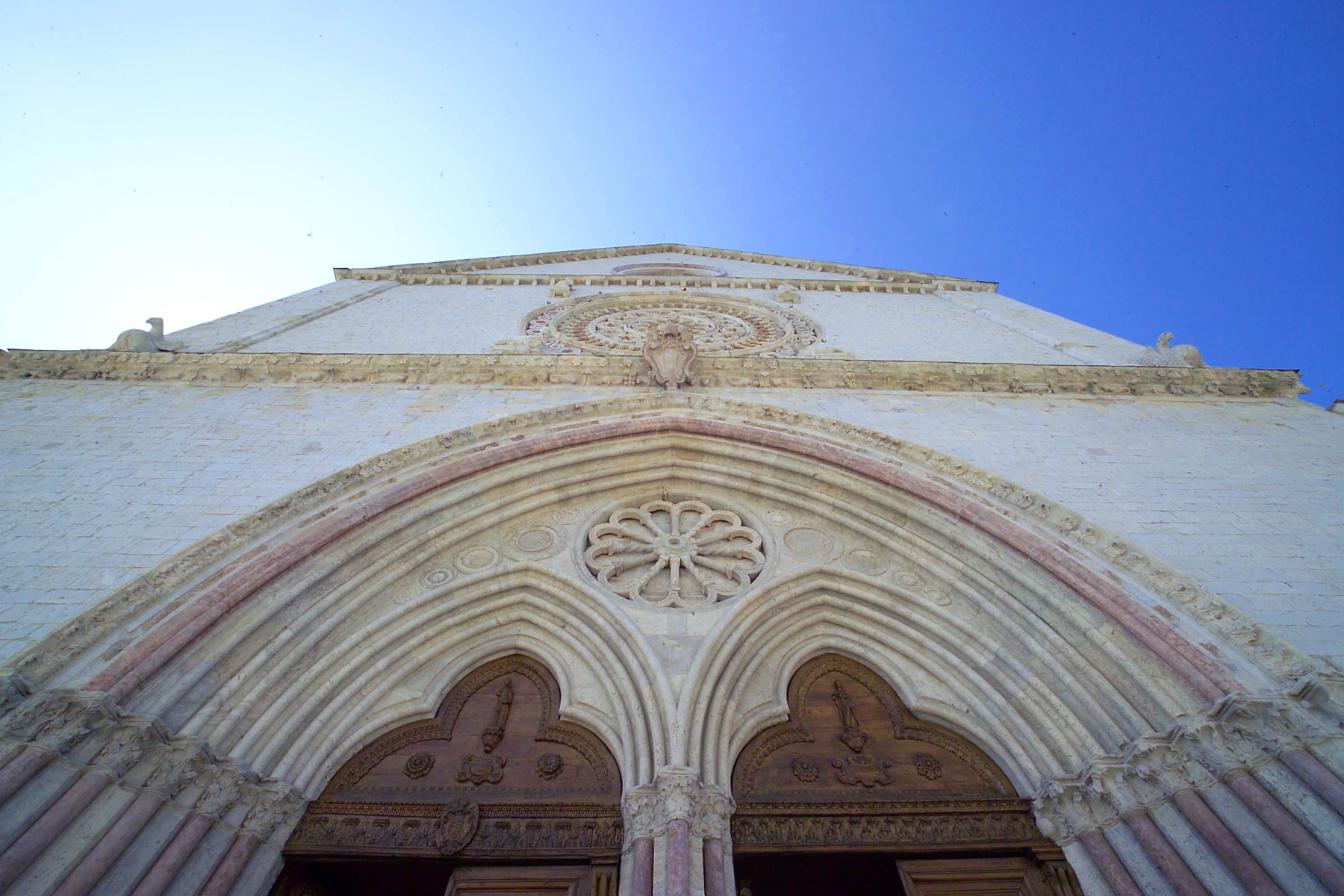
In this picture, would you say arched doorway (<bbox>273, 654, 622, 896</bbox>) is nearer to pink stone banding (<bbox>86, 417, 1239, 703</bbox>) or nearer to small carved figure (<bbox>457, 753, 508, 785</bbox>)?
small carved figure (<bbox>457, 753, 508, 785</bbox>)

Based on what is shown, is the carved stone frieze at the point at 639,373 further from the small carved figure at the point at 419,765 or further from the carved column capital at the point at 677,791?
the carved column capital at the point at 677,791

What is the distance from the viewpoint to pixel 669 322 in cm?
955

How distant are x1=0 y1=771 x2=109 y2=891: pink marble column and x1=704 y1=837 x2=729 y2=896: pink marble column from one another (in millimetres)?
3238

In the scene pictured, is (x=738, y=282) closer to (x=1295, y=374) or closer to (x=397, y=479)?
(x=1295, y=374)

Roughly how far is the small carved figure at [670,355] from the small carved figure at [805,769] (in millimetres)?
4069

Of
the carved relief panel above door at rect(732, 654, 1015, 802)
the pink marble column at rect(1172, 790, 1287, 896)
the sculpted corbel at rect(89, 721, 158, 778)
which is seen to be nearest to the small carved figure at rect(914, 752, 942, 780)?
the carved relief panel above door at rect(732, 654, 1015, 802)

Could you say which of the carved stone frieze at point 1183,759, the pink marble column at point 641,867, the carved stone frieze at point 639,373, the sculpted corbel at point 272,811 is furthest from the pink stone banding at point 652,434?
the pink marble column at point 641,867

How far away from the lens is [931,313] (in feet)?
40.6

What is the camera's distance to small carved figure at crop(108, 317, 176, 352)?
7.91 m

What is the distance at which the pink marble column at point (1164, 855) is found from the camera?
3.63 m

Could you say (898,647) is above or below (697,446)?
below

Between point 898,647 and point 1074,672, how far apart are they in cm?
126

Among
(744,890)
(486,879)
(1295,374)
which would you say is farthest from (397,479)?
(1295,374)

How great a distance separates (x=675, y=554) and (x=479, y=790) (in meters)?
2.45
